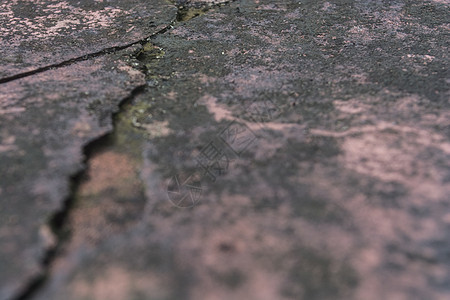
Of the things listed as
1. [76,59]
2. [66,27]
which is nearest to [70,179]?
[76,59]

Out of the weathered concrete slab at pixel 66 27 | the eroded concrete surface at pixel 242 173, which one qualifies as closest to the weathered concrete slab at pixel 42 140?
the eroded concrete surface at pixel 242 173

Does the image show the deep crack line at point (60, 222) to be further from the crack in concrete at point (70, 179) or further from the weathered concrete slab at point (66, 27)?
the weathered concrete slab at point (66, 27)

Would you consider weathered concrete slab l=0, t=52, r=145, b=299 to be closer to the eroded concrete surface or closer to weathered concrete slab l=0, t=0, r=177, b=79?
the eroded concrete surface

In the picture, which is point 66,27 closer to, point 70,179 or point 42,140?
point 42,140

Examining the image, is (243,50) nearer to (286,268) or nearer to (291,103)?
(291,103)

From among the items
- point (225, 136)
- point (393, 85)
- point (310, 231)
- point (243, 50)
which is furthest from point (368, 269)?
point (243, 50)

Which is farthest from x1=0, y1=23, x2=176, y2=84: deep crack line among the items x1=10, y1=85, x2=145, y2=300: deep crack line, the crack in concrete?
x1=10, y1=85, x2=145, y2=300: deep crack line

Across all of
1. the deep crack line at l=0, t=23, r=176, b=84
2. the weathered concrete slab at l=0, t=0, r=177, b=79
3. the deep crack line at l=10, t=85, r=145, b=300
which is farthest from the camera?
the weathered concrete slab at l=0, t=0, r=177, b=79
